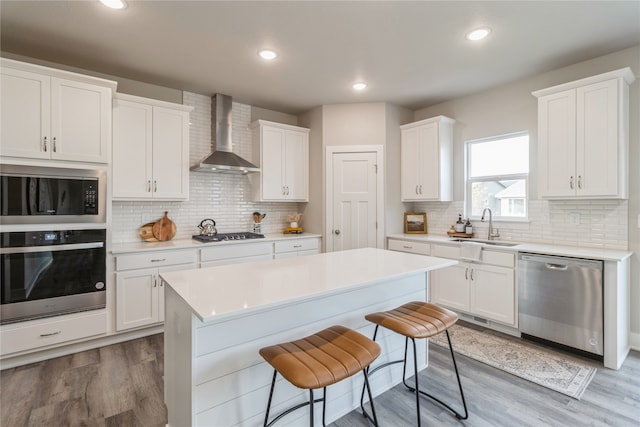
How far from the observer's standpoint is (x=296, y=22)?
7.86ft

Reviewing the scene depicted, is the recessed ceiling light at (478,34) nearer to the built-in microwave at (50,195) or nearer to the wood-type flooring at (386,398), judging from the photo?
the wood-type flooring at (386,398)

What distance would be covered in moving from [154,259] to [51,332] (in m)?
0.95

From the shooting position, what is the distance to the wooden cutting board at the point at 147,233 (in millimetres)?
3508

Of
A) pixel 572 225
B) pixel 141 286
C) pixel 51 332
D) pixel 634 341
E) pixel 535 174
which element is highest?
pixel 535 174

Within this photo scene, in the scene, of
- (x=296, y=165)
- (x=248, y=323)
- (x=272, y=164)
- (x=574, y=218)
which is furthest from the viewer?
(x=296, y=165)

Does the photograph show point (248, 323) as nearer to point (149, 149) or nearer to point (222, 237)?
point (222, 237)

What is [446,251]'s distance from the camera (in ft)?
11.7

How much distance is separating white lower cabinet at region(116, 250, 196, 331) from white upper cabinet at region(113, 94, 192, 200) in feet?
2.26

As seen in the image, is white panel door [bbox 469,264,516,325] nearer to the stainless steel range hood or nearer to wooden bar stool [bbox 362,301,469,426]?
wooden bar stool [bbox 362,301,469,426]

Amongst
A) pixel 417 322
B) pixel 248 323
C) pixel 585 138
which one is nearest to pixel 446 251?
pixel 585 138

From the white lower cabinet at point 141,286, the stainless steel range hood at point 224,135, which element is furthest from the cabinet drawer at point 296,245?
the white lower cabinet at point 141,286

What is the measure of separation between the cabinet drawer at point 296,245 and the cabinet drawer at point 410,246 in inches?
40.6

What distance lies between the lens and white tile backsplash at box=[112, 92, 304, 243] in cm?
348

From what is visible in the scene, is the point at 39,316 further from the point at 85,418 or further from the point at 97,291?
the point at 85,418
